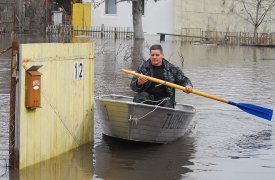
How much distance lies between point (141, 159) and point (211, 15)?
39.5m

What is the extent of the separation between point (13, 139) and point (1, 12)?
42.8 meters

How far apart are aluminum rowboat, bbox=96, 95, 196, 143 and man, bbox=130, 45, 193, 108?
330 mm

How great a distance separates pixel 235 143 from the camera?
1188 cm

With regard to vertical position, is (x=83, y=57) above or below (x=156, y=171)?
above

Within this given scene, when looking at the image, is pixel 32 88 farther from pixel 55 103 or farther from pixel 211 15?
pixel 211 15

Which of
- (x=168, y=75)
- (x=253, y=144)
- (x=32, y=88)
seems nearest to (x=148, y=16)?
(x=253, y=144)

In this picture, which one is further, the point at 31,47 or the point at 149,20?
the point at 149,20

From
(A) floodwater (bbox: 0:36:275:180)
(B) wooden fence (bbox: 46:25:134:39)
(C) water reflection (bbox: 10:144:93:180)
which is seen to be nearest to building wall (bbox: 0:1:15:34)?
(B) wooden fence (bbox: 46:25:134:39)

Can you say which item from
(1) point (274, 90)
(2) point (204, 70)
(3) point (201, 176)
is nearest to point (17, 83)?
(3) point (201, 176)

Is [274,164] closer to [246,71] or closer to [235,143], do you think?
[235,143]

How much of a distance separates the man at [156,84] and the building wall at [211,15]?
3677 cm

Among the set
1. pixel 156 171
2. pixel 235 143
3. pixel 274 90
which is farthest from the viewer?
pixel 274 90

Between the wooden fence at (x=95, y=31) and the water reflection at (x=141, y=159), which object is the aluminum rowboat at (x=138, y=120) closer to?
the water reflection at (x=141, y=159)

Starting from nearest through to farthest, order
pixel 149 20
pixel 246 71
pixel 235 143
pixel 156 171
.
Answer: pixel 156 171
pixel 235 143
pixel 246 71
pixel 149 20
